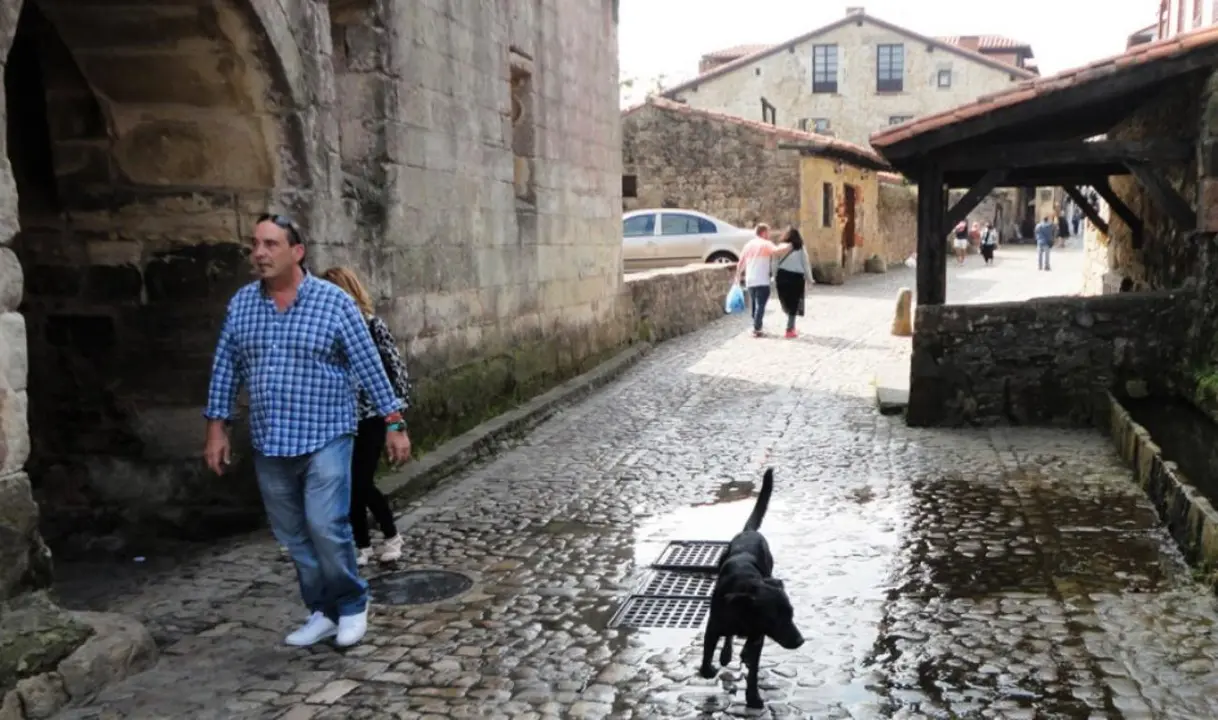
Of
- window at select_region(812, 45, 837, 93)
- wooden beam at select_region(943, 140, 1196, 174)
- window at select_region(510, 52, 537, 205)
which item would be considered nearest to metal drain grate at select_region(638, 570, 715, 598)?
wooden beam at select_region(943, 140, 1196, 174)

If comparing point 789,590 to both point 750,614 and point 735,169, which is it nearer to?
point 750,614

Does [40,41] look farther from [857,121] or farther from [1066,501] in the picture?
[857,121]

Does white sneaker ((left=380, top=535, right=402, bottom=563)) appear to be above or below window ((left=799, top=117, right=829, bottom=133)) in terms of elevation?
below

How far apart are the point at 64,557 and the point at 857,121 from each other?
47.2m

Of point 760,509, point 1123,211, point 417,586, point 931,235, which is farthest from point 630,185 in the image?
point 760,509

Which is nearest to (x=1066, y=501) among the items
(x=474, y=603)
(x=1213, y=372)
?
(x=1213, y=372)

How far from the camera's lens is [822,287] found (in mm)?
25219

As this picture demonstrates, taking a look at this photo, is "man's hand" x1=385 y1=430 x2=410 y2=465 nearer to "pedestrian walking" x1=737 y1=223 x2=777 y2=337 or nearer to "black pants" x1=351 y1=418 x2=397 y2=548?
"black pants" x1=351 y1=418 x2=397 y2=548

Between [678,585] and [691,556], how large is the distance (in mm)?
467

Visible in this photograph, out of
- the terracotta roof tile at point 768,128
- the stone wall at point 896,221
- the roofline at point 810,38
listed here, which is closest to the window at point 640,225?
the terracotta roof tile at point 768,128

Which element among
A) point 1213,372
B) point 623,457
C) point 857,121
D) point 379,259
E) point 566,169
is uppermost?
point 857,121

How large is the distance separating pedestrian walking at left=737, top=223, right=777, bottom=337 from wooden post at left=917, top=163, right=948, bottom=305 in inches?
221

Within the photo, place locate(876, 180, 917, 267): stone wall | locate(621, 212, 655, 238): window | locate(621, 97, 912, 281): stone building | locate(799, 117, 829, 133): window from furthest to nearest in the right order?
locate(799, 117, 829, 133): window → locate(876, 180, 917, 267): stone wall → locate(621, 97, 912, 281): stone building → locate(621, 212, 655, 238): window

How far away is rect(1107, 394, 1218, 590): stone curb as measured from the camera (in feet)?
16.6
